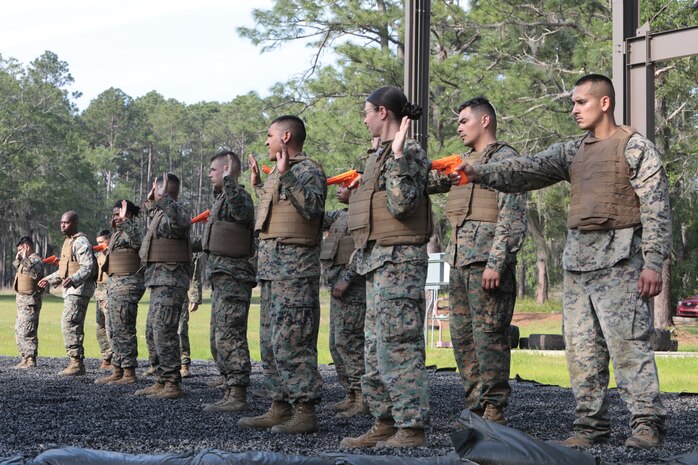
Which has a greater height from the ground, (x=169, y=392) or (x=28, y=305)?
(x=28, y=305)

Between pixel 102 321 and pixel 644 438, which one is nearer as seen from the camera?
pixel 644 438

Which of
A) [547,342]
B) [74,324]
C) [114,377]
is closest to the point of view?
[114,377]

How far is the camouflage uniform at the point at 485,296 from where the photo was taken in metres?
6.37

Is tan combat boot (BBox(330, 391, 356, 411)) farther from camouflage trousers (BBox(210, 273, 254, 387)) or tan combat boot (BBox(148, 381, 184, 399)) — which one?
tan combat boot (BBox(148, 381, 184, 399))

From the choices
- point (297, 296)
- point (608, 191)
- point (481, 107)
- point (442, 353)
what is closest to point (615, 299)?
point (608, 191)

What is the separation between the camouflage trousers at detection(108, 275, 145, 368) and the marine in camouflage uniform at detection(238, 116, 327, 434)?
4038 mm

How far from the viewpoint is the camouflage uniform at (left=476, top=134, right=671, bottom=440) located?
5426 millimetres

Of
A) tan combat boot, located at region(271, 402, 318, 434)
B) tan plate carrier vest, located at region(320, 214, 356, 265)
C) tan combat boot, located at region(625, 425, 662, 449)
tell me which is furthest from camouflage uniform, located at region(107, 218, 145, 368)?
tan combat boot, located at region(625, 425, 662, 449)

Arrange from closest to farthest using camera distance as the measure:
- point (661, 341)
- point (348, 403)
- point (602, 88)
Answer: point (602, 88), point (348, 403), point (661, 341)

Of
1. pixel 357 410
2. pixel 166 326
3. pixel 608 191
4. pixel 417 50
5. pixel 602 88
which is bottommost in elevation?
pixel 357 410

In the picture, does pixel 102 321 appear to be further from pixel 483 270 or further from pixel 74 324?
pixel 483 270

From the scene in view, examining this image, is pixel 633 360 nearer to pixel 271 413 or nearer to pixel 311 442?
pixel 311 442

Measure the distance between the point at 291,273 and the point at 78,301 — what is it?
6443 millimetres

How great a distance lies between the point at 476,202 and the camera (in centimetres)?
668
